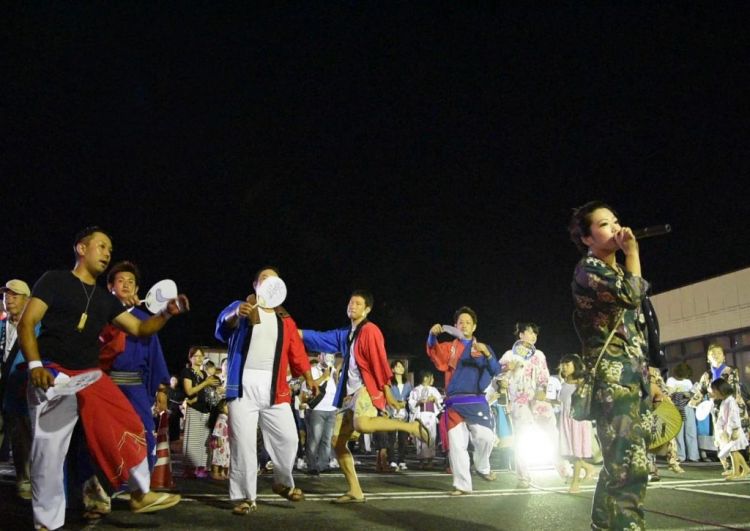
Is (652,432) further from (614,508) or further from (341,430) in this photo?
(341,430)

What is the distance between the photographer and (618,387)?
3.50 metres

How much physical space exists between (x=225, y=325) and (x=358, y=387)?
1.48 m

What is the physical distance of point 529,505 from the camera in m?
5.99

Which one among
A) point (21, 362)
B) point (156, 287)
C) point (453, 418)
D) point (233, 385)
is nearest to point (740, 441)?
point (453, 418)

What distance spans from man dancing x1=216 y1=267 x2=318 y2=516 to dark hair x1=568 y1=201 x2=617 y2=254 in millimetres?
2813

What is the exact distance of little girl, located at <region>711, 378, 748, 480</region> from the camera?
8945mm

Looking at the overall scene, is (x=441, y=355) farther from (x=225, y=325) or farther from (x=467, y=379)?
(x=225, y=325)

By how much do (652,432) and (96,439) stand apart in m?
3.48

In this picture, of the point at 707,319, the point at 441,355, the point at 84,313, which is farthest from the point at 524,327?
the point at 707,319

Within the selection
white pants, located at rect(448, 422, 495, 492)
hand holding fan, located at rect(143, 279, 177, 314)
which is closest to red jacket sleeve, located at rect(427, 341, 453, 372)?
white pants, located at rect(448, 422, 495, 492)

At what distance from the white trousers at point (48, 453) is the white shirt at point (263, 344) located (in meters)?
1.82

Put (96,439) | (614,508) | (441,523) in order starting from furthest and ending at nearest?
(441,523)
(96,439)
(614,508)

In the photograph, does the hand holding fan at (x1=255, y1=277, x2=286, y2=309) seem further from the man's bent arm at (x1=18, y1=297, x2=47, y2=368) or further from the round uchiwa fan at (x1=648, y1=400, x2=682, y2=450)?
the round uchiwa fan at (x1=648, y1=400, x2=682, y2=450)

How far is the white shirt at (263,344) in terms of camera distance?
19.3 ft
